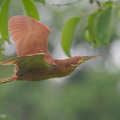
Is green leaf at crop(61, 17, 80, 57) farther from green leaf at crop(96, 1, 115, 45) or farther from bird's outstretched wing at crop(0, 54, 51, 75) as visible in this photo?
bird's outstretched wing at crop(0, 54, 51, 75)

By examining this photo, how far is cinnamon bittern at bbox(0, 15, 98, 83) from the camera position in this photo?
158cm

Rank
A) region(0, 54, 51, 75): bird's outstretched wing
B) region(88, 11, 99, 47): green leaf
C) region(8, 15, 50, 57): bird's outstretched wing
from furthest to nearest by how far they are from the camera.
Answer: region(88, 11, 99, 47): green leaf, region(8, 15, 50, 57): bird's outstretched wing, region(0, 54, 51, 75): bird's outstretched wing

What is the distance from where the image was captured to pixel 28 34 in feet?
5.55

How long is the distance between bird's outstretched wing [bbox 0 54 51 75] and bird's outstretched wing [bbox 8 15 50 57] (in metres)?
0.05

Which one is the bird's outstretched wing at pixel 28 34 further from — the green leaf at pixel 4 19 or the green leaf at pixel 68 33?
the green leaf at pixel 68 33

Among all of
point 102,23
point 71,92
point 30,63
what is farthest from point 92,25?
point 71,92

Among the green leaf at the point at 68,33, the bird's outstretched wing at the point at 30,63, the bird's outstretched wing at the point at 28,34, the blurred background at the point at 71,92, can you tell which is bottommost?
the blurred background at the point at 71,92

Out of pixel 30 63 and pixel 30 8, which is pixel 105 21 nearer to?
pixel 30 8

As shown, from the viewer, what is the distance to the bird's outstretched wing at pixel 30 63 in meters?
1.53

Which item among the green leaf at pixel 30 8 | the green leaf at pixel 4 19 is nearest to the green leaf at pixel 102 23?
the green leaf at pixel 30 8

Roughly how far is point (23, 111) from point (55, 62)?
13.8 meters

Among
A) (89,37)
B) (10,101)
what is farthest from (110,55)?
(89,37)

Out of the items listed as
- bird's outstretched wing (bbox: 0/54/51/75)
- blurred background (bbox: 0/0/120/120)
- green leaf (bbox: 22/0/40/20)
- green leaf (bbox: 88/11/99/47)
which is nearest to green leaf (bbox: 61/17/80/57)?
green leaf (bbox: 88/11/99/47)

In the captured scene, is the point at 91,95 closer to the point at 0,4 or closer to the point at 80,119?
the point at 80,119
